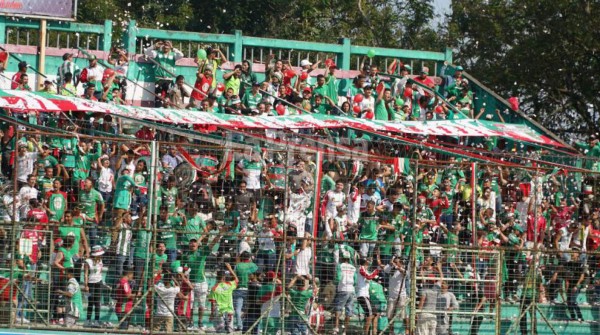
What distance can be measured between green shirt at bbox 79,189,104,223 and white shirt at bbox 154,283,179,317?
128cm

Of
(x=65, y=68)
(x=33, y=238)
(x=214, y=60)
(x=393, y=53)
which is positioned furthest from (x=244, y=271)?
(x=393, y=53)

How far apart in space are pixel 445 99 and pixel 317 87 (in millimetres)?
3151

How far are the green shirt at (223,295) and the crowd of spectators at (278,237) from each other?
1 cm

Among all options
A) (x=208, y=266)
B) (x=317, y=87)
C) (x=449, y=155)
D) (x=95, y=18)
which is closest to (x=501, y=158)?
(x=449, y=155)

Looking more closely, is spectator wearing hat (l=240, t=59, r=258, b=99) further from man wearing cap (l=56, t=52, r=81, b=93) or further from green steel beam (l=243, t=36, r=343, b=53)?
man wearing cap (l=56, t=52, r=81, b=93)

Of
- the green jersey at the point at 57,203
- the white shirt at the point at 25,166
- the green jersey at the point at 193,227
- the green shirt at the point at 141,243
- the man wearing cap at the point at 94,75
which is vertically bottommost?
the green shirt at the point at 141,243

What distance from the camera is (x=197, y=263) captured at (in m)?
17.2

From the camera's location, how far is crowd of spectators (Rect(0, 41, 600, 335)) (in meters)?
16.9

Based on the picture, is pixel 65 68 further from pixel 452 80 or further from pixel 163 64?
pixel 452 80

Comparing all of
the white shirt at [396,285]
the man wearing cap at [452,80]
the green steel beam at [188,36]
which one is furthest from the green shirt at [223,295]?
the man wearing cap at [452,80]

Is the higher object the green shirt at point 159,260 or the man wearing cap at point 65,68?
the man wearing cap at point 65,68

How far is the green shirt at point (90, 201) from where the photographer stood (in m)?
17.2

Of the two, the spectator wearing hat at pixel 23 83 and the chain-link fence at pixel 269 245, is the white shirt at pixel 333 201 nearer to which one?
the chain-link fence at pixel 269 245

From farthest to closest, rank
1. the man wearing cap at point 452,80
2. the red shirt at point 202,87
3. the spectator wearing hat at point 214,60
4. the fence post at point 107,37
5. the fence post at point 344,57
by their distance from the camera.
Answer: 1. the fence post at point 344,57
2. the man wearing cap at point 452,80
3. the fence post at point 107,37
4. the spectator wearing hat at point 214,60
5. the red shirt at point 202,87
